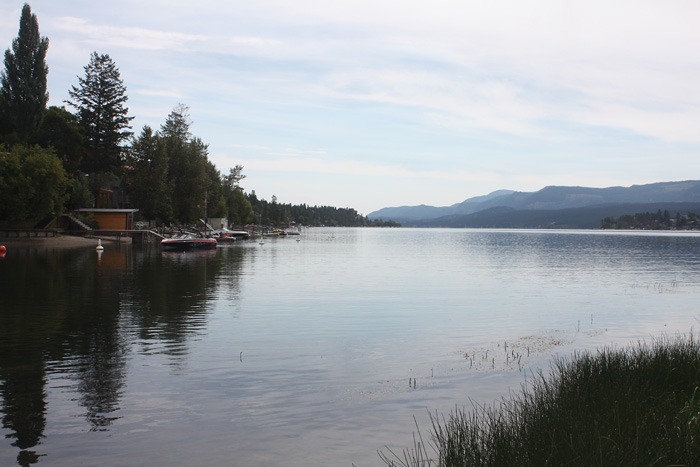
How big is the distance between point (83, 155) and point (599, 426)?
103m

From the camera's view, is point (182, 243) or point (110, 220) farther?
point (110, 220)

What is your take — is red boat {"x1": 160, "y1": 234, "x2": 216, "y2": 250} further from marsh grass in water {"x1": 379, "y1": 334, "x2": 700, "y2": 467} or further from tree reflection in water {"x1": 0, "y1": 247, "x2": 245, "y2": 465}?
marsh grass in water {"x1": 379, "y1": 334, "x2": 700, "y2": 467}

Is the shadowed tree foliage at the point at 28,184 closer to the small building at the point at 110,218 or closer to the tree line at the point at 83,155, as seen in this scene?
the tree line at the point at 83,155

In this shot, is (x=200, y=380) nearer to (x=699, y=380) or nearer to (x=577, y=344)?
(x=699, y=380)

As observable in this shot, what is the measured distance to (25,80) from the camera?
82938 mm

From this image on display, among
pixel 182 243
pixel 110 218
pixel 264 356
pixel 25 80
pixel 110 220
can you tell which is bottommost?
pixel 264 356

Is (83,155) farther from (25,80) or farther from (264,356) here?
(264,356)

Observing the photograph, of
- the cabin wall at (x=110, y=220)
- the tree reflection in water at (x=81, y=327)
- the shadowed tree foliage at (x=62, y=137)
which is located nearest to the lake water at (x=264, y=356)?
the tree reflection in water at (x=81, y=327)

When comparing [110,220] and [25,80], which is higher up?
[25,80]

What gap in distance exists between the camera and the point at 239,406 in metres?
14.4

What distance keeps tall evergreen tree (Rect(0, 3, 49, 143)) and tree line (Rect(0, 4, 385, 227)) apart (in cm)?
12

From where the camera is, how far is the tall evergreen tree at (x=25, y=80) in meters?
83.4

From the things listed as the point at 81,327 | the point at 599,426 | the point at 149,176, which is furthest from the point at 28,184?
the point at 599,426

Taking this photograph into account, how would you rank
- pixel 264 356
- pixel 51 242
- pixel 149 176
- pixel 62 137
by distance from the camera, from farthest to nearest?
pixel 149 176
pixel 62 137
pixel 51 242
pixel 264 356
